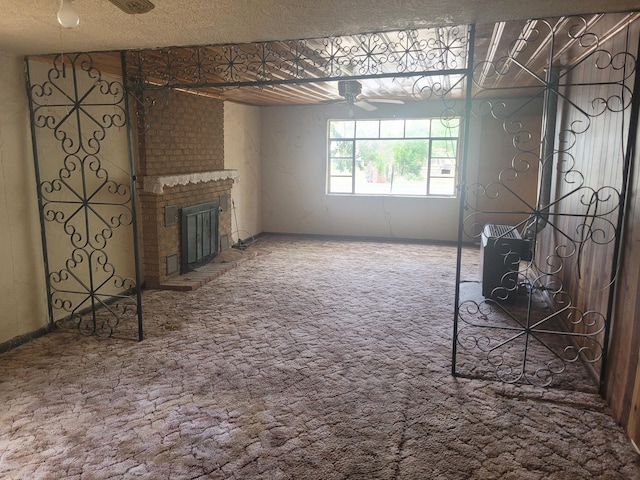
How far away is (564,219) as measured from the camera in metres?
4.37

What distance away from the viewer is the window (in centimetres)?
801

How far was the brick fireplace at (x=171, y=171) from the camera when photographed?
17.1ft

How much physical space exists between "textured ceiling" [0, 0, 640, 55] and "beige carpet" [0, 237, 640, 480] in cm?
231

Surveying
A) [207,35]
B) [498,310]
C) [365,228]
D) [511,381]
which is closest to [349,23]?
[207,35]

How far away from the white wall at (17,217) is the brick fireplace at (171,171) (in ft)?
4.64

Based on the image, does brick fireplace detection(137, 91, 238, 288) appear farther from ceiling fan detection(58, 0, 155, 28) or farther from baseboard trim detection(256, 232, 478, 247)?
ceiling fan detection(58, 0, 155, 28)

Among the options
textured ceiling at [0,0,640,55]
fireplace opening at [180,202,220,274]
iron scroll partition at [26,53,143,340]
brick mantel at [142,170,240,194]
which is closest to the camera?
textured ceiling at [0,0,640,55]

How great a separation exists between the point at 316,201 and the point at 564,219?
4972 mm

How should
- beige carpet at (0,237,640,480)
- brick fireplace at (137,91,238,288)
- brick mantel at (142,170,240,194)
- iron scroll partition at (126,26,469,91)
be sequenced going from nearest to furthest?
beige carpet at (0,237,640,480) < iron scroll partition at (126,26,469,91) < brick mantel at (142,170,240,194) < brick fireplace at (137,91,238,288)

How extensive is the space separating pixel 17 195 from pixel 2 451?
83.3 inches

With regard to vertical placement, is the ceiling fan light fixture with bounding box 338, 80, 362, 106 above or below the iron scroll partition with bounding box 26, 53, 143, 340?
above

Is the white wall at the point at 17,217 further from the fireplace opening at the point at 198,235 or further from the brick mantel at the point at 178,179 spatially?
the fireplace opening at the point at 198,235

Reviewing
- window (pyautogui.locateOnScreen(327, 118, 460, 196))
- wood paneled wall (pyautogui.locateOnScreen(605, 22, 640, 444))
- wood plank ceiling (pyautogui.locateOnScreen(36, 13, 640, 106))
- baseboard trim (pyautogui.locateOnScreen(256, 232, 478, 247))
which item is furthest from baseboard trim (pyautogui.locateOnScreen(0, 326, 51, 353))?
window (pyautogui.locateOnScreen(327, 118, 460, 196))

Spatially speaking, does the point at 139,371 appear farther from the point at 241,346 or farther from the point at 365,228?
the point at 365,228
